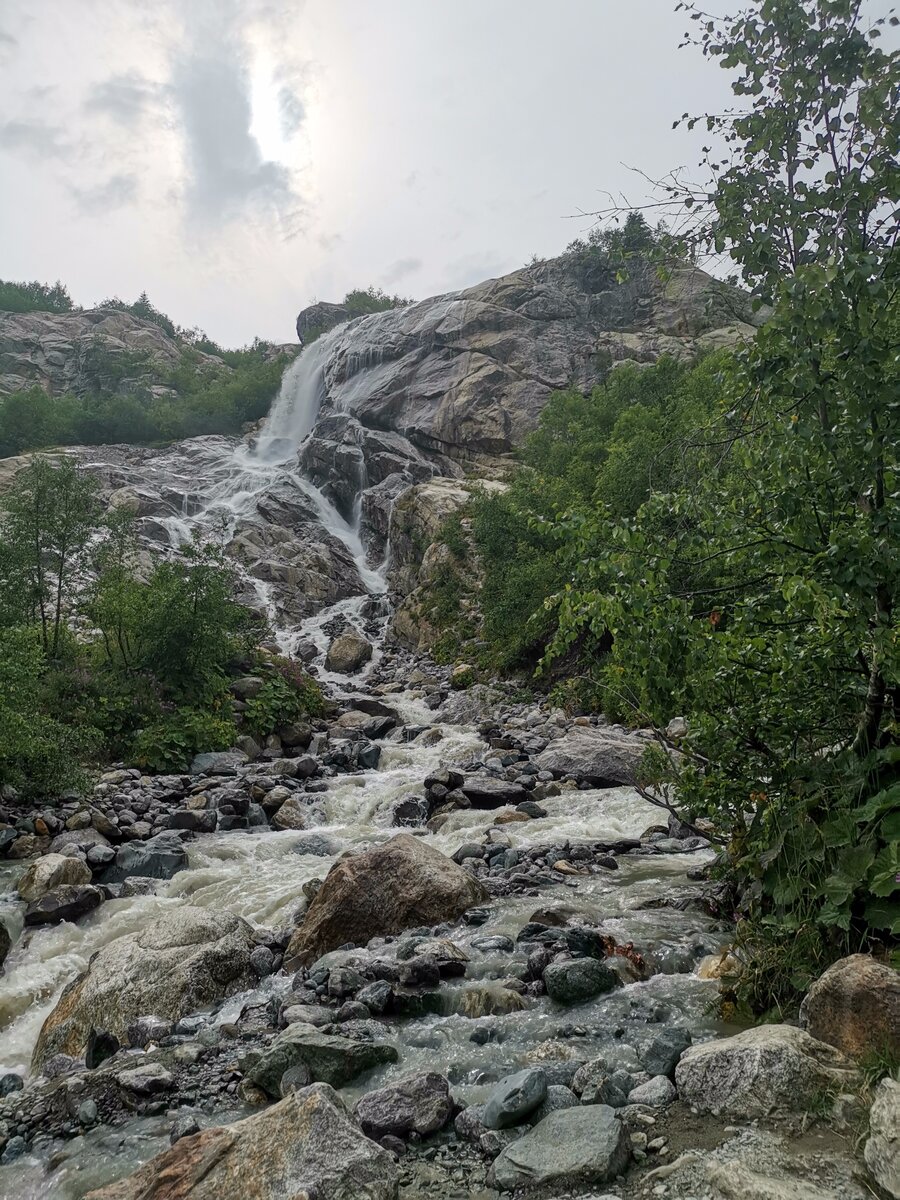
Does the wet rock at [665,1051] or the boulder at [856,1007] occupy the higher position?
the boulder at [856,1007]

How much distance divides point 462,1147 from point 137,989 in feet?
12.3

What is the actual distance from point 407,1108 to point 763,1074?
1.94m

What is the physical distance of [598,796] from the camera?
12.8 m

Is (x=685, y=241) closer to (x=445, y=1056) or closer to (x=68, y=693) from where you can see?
(x=445, y=1056)

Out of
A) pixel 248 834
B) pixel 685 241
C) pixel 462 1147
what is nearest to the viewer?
pixel 462 1147

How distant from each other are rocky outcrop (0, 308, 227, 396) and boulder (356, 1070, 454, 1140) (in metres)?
78.6

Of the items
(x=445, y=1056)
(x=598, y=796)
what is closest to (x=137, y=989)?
(x=445, y=1056)

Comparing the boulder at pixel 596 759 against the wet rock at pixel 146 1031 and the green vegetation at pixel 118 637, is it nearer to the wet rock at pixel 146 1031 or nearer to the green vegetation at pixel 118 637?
the green vegetation at pixel 118 637

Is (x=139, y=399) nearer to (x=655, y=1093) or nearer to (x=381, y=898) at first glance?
(x=381, y=898)

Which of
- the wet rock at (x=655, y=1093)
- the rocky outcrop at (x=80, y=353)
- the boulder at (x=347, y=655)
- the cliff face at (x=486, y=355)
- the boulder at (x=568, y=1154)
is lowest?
the wet rock at (x=655, y=1093)

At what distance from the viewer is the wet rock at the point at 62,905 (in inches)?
351

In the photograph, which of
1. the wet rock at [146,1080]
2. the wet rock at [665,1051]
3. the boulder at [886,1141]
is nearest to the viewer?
the boulder at [886,1141]

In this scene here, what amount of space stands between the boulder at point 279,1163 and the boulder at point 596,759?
407 inches

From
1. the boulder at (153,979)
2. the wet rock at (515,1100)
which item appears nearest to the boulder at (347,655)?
the boulder at (153,979)
